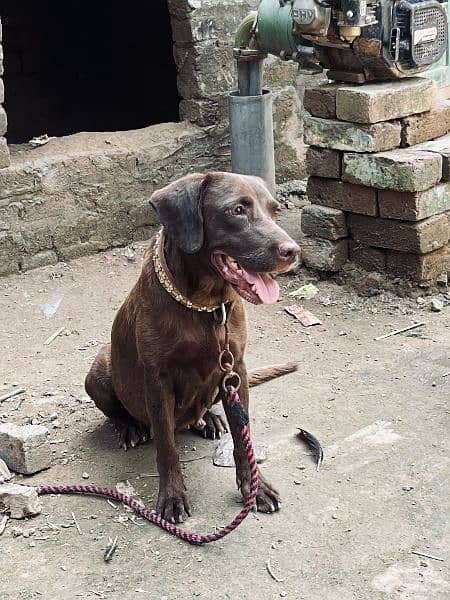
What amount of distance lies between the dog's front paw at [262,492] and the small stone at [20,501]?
0.83m

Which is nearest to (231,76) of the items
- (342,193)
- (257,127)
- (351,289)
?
(257,127)

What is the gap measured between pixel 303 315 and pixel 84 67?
554 cm

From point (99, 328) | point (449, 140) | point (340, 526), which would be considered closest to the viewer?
point (340, 526)

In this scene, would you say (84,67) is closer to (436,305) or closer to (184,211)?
(436,305)

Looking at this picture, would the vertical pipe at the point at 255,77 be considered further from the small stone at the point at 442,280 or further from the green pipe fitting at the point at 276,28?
the small stone at the point at 442,280

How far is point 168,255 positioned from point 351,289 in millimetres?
2627

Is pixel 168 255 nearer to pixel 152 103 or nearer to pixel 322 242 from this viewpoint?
pixel 322 242

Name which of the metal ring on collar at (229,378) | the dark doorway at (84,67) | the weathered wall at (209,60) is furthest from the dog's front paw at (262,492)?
the dark doorway at (84,67)

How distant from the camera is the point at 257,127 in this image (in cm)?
666

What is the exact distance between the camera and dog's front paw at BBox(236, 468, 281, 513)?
3953mm

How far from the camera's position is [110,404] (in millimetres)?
4602

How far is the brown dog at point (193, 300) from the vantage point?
3.67m

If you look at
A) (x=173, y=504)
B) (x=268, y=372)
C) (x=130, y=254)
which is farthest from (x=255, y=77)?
(x=173, y=504)

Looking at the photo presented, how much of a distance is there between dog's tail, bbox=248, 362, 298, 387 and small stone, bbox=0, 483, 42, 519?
1.39 metres
